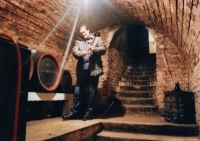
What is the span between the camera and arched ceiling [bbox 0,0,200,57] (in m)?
3.06

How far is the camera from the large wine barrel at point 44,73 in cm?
329

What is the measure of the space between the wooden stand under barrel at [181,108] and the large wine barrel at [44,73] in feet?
7.65

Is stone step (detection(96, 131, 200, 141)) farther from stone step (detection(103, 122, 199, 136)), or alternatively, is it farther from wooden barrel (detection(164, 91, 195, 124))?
wooden barrel (detection(164, 91, 195, 124))

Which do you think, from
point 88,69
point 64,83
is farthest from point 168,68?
point 64,83

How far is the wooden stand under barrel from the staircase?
0.22 metres

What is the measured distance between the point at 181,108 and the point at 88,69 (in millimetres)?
1953

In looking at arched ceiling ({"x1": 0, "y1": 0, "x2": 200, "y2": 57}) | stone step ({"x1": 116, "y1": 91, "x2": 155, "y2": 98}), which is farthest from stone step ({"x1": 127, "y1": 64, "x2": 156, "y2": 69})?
arched ceiling ({"x1": 0, "y1": 0, "x2": 200, "y2": 57})

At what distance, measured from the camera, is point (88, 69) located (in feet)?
12.3

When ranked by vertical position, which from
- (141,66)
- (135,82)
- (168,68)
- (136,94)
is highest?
(141,66)

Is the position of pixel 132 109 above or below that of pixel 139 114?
above

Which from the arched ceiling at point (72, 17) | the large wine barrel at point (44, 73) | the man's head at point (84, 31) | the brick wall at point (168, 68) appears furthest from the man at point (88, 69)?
the brick wall at point (168, 68)

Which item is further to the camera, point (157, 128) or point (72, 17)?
point (72, 17)

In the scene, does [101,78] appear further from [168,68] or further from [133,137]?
[133,137]

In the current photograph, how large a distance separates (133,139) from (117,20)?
3.27m
